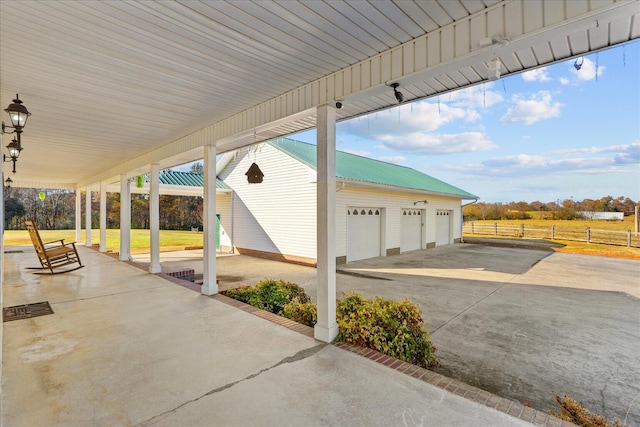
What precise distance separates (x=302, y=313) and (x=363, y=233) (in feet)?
25.2

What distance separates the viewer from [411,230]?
1483 centimetres

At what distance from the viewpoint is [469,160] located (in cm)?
4116

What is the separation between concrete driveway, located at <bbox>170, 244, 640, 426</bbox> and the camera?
10.8 feet

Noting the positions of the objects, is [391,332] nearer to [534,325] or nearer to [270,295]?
[270,295]

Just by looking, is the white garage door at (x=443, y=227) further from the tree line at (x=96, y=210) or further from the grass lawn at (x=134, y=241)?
the tree line at (x=96, y=210)

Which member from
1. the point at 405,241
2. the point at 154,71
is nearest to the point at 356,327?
the point at 154,71

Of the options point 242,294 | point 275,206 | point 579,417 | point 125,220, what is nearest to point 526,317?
point 579,417

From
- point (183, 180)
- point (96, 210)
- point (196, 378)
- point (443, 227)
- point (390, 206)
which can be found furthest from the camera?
point (96, 210)

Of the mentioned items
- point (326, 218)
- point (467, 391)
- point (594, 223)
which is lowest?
point (467, 391)

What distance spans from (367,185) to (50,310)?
896 cm

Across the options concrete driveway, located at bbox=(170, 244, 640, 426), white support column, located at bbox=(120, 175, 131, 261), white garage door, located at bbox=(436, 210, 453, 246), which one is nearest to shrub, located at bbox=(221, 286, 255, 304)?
concrete driveway, located at bbox=(170, 244, 640, 426)

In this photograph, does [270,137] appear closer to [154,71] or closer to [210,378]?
[154,71]

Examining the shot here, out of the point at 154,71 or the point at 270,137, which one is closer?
the point at 154,71

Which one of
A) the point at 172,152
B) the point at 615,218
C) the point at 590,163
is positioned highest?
the point at 590,163
